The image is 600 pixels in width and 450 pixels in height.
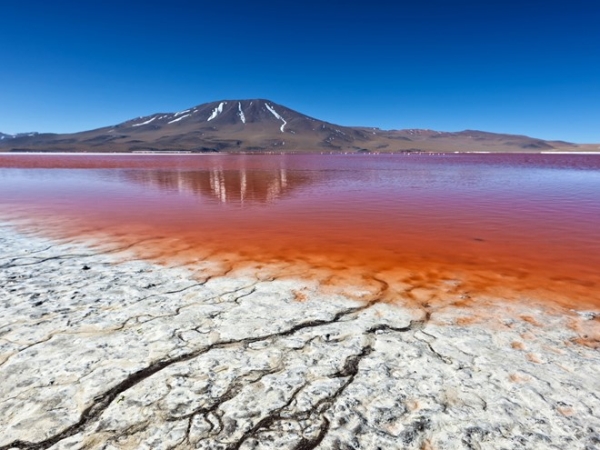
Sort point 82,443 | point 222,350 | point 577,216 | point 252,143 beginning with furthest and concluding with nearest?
1. point 252,143
2. point 577,216
3. point 222,350
4. point 82,443

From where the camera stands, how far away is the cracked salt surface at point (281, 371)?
2455 mm

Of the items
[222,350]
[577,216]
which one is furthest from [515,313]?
[577,216]

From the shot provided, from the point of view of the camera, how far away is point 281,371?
3.09 metres

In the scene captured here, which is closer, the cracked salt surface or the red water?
the cracked salt surface

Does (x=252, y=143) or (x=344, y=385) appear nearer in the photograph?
(x=344, y=385)

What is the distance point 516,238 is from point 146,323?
7.41 meters

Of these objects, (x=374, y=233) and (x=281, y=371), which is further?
(x=374, y=233)

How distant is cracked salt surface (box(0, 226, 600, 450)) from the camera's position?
2.46m

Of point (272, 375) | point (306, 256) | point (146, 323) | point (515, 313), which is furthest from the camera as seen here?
point (306, 256)

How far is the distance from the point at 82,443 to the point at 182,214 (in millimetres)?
8636

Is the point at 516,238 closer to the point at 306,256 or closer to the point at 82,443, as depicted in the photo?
the point at 306,256

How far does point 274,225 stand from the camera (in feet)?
30.2

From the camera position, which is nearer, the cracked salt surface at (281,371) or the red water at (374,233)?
the cracked salt surface at (281,371)

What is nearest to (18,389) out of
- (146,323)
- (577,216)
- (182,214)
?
(146,323)
